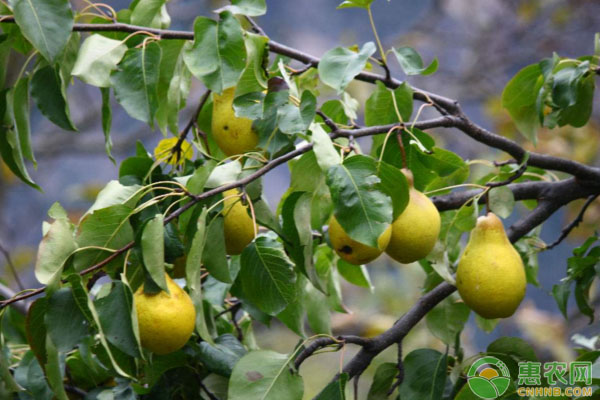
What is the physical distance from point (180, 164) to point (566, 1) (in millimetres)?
3425

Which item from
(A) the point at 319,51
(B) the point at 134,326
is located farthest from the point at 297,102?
(A) the point at 319,51

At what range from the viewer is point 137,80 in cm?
84

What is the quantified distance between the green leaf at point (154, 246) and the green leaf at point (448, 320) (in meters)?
0.51

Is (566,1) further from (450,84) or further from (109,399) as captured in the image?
(109,399)

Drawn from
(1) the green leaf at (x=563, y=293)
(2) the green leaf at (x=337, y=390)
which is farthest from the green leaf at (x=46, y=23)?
(1) the green leaf at (x=563, y=293)

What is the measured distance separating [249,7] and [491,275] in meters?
0.43

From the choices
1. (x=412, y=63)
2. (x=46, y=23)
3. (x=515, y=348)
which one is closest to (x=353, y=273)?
(x=515, y=348)

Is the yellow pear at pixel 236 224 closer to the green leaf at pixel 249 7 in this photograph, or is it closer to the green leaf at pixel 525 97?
A: the green leaf at pixel 249 7

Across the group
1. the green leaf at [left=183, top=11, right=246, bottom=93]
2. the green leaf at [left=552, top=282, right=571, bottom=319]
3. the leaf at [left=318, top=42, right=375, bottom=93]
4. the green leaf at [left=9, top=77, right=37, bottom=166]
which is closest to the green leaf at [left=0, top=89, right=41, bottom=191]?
the green leaf at [left=9, top=77, right=37, bottom=166]

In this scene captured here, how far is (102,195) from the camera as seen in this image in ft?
2.69

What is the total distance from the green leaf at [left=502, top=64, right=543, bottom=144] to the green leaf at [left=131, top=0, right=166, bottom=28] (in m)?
0.52

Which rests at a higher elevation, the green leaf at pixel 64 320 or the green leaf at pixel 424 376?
the green leaf at pixel 64 320

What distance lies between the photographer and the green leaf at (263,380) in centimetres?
85

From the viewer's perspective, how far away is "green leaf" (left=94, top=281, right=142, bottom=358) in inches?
28.6
